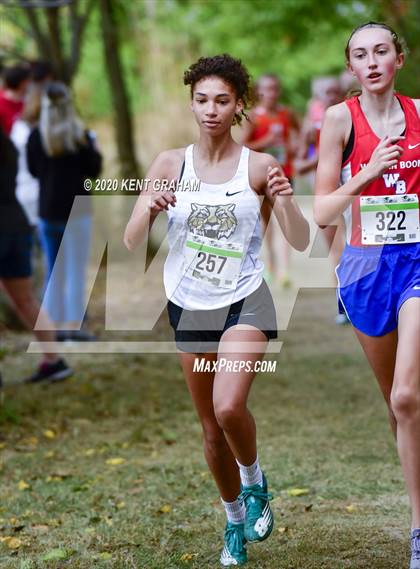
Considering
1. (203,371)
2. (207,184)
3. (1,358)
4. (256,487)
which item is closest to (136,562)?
(256,487)

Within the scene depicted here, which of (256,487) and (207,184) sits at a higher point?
(207,184)

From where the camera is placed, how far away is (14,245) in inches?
293

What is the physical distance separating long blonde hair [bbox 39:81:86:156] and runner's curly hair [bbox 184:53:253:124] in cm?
415

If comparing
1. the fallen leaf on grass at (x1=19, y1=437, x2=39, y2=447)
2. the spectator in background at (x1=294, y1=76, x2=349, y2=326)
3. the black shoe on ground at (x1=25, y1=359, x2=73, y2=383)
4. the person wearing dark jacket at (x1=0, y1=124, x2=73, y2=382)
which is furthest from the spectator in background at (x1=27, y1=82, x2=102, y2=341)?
the fallen leaf on grass at (x1=19, y1=437, x2=39, y2=447)

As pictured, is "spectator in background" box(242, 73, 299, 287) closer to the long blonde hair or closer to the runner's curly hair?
the long blonde hair

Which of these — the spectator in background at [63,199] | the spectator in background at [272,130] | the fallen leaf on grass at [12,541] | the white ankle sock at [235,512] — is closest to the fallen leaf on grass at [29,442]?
the fallen leaf on grass at [12,541]

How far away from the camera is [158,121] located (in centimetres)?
1823

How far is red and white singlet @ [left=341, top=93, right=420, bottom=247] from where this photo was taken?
4008mm

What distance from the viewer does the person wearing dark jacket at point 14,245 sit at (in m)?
7.42

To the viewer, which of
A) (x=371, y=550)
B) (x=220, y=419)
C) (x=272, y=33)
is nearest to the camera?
(x=220, y=419)

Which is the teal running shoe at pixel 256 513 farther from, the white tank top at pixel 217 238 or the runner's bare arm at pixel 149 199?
the runner's bare arm at pixel 149 199

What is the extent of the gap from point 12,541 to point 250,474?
118 centimetres

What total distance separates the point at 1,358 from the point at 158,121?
10.4 m

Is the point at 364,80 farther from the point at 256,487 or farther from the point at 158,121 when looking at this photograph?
the point at 158,121
